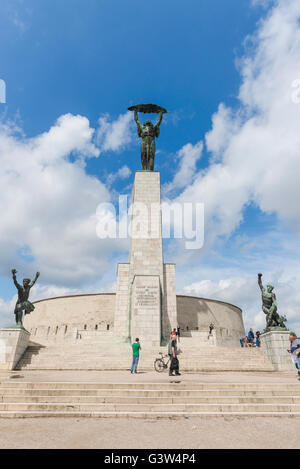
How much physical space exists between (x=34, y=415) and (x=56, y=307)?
2875 centimetres

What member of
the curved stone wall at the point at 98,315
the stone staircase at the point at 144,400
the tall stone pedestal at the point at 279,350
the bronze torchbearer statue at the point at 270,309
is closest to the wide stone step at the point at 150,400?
the stone staircase at the point at 144,400

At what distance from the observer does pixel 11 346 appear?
13.5 metres

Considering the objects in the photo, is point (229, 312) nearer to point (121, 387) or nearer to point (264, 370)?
point (264, 370)

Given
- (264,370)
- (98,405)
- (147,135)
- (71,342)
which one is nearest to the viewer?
(98,405)

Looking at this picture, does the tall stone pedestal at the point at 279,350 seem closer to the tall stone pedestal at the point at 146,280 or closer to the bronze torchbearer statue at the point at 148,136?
the tall stone pedestal at the point at 146,280

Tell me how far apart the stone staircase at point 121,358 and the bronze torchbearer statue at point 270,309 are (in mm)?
1636

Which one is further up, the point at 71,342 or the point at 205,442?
the point at 71,342

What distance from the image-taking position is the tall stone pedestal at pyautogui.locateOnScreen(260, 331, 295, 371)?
43.3 ft

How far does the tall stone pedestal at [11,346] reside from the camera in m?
13.0

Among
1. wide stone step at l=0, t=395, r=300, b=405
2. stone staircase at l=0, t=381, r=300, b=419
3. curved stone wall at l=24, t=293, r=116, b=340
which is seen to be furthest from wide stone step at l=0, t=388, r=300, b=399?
curved stone wall at l=24, t=293, r=116, b=340

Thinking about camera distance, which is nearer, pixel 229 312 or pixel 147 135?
pixel 147 135

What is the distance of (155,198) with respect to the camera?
24.0 m
